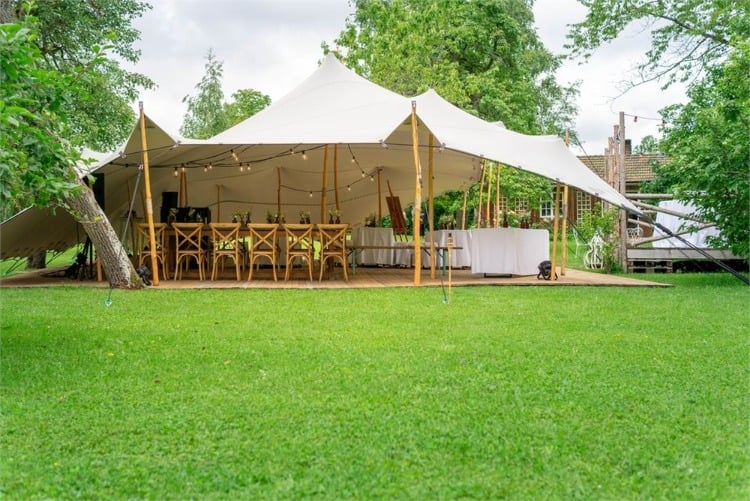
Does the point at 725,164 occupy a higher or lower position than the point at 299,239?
higher

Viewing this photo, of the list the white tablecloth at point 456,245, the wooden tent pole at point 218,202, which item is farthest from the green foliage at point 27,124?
the wooden tent pole at point 218,202

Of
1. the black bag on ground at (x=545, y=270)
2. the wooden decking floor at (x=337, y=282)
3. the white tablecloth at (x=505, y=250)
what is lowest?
the wooden decking floor at (x=337, y=282)

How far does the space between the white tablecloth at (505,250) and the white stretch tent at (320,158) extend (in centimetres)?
118

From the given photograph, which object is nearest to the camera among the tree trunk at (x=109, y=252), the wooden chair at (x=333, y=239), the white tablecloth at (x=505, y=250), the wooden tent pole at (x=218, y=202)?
the tree trunk at (x=109, y=252)

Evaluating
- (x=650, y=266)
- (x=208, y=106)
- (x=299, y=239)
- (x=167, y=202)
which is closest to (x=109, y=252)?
(x=299, y=239)

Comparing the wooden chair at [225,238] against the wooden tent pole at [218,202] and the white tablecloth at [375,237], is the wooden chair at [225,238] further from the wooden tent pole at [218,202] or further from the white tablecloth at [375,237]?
the wooden tent pole at [218,202]

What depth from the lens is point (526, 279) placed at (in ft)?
32.3

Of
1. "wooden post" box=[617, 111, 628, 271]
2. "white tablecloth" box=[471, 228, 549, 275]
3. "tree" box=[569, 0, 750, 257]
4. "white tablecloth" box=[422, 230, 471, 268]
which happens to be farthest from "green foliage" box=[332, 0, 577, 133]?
"white tablecloth" box=[471, 228, 549, 275]

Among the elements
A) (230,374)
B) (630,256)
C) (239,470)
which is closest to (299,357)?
(230,374)

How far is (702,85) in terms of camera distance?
14234 millimetres

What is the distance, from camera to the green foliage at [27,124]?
12.4 ft

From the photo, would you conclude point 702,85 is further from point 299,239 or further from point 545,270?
point 299,239

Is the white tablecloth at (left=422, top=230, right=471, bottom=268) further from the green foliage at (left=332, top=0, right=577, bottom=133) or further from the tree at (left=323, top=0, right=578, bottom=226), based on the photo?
the green foliage at (left=332, top=0, right=577, bottom=133)

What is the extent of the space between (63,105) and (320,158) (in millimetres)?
4854
